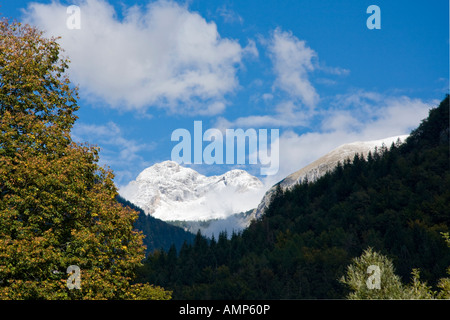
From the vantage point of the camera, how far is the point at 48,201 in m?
21.3

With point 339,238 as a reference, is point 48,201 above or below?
above

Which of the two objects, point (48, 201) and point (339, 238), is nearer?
point (48, 201)

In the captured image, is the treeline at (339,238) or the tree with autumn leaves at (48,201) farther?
the treeline at (339,238)

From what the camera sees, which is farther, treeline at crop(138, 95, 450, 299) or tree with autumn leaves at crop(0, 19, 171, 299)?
treeline at crop(138, 95, 450, 299)

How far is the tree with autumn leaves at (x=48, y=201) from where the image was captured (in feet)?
67.3

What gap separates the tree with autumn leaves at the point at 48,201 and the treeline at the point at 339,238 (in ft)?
297

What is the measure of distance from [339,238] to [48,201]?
142336mm

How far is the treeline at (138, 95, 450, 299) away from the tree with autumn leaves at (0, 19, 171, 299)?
9047 centimetres

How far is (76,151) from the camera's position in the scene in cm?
2394

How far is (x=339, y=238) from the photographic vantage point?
15112 centimetres

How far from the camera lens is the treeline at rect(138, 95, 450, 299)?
12619cm
